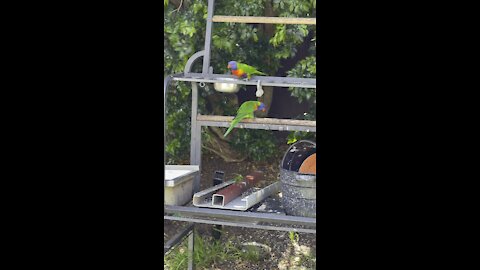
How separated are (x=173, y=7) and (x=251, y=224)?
64.7 inches

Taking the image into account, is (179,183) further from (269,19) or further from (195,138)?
(269,19)

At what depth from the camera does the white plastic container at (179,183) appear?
324 centimetres

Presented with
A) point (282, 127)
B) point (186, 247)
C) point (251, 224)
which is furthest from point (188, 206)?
point (186, 247)

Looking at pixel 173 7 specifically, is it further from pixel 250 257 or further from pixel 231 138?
pixel 250 257

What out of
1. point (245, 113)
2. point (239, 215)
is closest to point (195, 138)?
point (245, 113)

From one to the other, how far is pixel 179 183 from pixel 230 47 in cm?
Result: 102

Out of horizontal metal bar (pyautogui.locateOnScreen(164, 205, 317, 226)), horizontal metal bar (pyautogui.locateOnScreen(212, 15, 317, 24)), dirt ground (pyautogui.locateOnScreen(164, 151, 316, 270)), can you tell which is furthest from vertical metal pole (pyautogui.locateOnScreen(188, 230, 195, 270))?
horizontal metal bar (pyautogui.locateOnScreen(212, 15, 317, 24))

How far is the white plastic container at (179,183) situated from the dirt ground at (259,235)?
77 cm

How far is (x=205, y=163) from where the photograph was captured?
4395 mm

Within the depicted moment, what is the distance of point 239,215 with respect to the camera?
10.4 ft

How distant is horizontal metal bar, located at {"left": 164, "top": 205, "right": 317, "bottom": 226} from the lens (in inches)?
122

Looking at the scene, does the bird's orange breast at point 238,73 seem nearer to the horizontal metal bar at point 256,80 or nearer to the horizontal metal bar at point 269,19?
the horizontal metal bar at point 256,80

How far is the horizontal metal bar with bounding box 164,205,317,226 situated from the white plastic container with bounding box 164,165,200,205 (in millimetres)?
55
